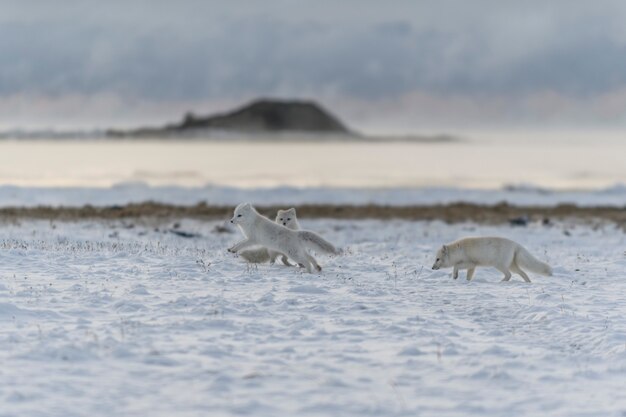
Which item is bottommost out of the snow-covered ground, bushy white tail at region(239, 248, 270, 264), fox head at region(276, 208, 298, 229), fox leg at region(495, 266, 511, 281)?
the snow-covered ground

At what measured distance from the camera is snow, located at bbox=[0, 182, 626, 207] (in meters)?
53.2

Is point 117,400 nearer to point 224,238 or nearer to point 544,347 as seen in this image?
point 544,347

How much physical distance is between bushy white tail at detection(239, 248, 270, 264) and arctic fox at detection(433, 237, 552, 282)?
3.87 meters

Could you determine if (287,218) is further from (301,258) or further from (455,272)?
(455,272)

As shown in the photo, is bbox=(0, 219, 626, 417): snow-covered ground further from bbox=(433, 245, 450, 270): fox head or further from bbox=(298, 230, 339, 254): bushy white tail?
Result: bbox=(298, 230, 339, 254): bushy white tail

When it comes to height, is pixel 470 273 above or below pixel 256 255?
above

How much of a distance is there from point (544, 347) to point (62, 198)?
45913mm

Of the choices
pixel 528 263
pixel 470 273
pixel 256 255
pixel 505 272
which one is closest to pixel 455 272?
pixel 470 273

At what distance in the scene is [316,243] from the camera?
16.5 meters

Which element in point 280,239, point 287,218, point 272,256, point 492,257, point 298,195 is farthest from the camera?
point 298,195

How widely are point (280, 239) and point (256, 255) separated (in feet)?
4.28

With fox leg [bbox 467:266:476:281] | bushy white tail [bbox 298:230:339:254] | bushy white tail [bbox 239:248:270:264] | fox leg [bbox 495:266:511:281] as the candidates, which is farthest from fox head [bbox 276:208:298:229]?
fox leg [bbox 495:266:511:281]

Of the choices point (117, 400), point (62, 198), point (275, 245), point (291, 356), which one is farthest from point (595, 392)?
point (62, 198)

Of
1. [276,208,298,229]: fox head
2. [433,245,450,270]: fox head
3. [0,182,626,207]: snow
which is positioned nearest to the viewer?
[433,245,450,270]: fox head
